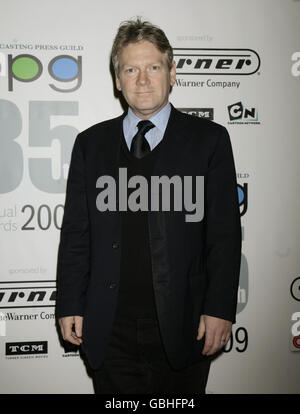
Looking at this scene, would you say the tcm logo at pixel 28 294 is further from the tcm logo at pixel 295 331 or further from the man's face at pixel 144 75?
the tcm logo at pixel 295 331

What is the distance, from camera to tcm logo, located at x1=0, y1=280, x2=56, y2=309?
86.1 inches

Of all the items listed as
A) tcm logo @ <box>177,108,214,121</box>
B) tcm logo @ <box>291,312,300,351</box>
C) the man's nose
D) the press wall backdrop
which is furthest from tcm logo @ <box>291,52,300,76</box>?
tcm logo @ <box>291,312,300,351</box>

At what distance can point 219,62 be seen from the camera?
2.21m

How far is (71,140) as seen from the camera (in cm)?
217

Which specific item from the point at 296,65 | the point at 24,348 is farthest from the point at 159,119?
the point at 24,348

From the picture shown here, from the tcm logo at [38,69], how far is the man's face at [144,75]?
2.42ft

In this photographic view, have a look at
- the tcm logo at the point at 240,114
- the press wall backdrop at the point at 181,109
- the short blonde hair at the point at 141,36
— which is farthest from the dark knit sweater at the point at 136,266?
the tcm logo at the point at 240,114

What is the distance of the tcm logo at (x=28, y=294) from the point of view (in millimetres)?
2188

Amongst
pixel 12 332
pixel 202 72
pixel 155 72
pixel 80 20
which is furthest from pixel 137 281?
pixel 80 20

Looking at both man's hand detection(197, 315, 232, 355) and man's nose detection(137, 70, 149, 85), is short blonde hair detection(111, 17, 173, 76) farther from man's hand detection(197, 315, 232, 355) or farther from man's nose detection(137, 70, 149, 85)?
man's hand detection(197, 315, 232, 355)

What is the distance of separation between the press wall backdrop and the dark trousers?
84cm

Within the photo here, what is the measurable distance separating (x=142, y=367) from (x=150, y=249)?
0.48 m
